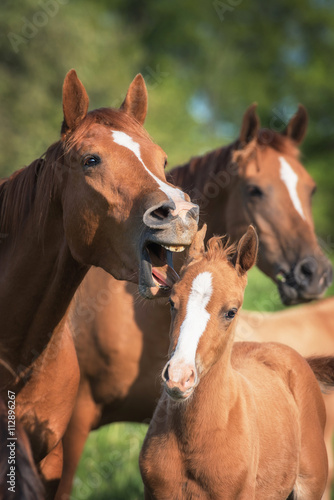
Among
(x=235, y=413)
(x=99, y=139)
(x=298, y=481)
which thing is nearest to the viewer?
(x=99, y=139)

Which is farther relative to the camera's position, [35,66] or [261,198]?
[35,66]

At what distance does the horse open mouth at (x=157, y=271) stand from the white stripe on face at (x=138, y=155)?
22 centimetres

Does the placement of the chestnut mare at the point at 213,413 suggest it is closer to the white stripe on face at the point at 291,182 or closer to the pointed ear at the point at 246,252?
the pointed ear at the point at 246,252

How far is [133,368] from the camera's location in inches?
161

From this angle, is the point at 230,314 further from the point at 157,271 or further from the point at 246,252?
the point at 157,271

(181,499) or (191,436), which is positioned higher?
(191,436)

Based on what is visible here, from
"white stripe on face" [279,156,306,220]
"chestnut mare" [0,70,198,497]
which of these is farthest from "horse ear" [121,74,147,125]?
"white stripe on face" [279,156,306,220]

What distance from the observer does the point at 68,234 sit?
284 cm

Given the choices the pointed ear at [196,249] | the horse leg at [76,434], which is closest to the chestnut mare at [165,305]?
the horse leg at [76,434]

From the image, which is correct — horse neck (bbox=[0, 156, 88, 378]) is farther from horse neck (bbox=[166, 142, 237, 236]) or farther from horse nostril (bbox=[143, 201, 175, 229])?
horse neck (bbox=[166, 142, 237, 236])

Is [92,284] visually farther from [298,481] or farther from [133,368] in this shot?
[298,481]

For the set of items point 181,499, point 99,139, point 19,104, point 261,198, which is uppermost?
point 19,104

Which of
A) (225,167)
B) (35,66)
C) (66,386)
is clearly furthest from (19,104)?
(66,386)

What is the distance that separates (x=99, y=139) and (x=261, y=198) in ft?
6.04
